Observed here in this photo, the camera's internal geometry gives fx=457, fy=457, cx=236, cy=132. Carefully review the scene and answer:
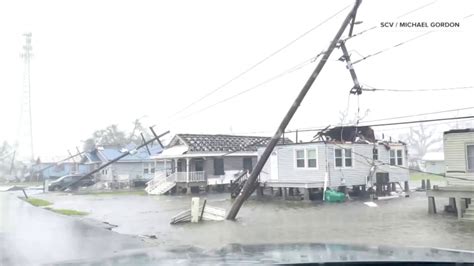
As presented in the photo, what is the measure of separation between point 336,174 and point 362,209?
534cm

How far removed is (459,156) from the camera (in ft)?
56.4

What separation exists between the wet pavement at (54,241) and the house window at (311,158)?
40.6 ft

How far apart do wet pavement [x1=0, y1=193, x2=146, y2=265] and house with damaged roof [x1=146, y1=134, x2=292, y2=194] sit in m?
15.1

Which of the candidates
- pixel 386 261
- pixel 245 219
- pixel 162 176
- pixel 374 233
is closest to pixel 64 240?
pixel 245 219

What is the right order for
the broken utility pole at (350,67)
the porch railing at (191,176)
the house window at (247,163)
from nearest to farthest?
the broken utility pole at (350,67)
the porch railing at (191,176)
the house window at (247,163)

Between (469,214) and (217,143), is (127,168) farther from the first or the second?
(469,214)

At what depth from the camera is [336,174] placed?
2444 centimetres

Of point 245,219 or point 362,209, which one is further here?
point 362,209

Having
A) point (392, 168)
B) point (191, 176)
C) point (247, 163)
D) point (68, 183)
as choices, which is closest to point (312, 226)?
point (392, 168)

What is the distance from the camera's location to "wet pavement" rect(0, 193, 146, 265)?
947 centimetres

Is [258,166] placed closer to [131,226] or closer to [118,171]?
[131,226]

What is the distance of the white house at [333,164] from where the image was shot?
24234 mm

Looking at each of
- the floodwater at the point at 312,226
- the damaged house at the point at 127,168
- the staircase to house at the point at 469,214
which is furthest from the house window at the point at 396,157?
the damaged house at the point at 127,168

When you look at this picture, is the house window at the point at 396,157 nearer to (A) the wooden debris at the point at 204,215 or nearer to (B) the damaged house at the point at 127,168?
(A) the wooden debris at the point at 204,215
